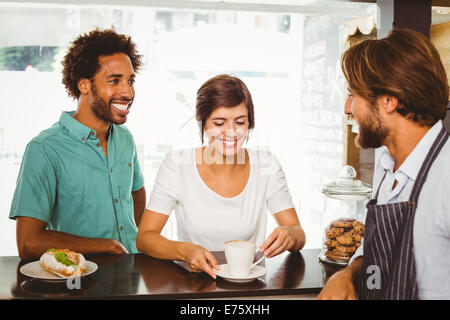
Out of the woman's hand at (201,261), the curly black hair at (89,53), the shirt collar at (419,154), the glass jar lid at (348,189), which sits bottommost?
the woman's hand at (201,261)

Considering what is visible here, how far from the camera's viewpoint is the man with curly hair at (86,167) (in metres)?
1.84

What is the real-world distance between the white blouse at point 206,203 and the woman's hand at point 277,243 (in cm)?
29

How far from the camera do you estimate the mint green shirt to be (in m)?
1.96

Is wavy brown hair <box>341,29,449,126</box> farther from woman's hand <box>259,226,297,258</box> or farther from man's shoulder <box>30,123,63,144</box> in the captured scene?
man's shoulder <box>30,123,63,144</box>

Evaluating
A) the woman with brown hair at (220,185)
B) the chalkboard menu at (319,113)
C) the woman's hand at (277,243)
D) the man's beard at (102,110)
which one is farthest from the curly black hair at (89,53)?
the chalkboard menu at (319,113)

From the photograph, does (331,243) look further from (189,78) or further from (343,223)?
(189,78)

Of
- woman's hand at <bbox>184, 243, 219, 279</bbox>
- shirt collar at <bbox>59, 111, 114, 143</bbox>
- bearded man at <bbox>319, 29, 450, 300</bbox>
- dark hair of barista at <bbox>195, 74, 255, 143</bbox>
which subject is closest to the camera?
bearded man at <bbox>319, 29, 450, 300</bbox>

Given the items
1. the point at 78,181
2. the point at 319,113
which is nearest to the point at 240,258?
the point at 78,181

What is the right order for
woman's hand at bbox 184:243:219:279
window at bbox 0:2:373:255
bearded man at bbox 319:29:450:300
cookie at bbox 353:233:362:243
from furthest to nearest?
window at bbox 0:2:373:255
cookie at bbox 353:233:362:243
woman's hand at bbox 184:243:219:279
bearded man at bbox 319:29:450:300

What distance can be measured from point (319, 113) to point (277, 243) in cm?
252

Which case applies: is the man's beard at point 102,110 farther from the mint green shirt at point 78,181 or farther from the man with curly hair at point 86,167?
the mint green shirt at point 78,181

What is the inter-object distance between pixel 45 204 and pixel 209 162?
74cm

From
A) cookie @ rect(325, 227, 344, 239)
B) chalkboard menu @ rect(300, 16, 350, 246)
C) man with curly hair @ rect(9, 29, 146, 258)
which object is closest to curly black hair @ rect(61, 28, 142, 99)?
man with curly hair @ rect(9, 29, 146, 258)

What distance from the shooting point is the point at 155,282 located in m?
1.34
